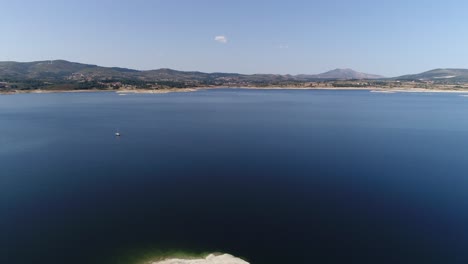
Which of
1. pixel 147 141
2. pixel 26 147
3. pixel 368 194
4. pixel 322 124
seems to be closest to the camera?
pixel 368 194

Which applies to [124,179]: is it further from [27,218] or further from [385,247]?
[385,247]

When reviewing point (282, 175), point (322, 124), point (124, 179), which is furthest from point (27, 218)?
point (322, 124)

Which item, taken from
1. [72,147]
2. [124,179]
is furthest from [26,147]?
[124,179]

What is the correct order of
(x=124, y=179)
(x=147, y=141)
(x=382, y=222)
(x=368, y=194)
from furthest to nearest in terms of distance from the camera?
(x=147, y=141) < (x=124, y=179) < (x=368, y=194) < (x=382, y=222)

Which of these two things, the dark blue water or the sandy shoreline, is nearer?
the sandy shoreline

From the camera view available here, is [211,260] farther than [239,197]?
No

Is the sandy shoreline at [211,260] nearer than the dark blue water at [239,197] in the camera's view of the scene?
Yes

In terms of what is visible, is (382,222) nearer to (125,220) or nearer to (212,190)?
(212,190)

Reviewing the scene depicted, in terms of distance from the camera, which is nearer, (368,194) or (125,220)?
(125,220)
